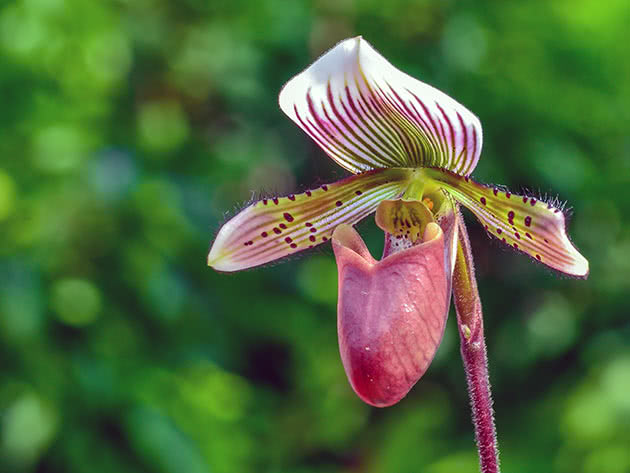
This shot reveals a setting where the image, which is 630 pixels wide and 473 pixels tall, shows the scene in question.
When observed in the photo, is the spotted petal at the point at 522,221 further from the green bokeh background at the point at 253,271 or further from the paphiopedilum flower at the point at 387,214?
the green bokeh background at the point at 253,271

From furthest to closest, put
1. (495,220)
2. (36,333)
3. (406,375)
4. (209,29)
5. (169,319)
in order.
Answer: (209,29), (169,319), (36,333), (495,220), (406,375)

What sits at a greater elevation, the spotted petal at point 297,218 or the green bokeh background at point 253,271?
the spotted petal at point 297,218

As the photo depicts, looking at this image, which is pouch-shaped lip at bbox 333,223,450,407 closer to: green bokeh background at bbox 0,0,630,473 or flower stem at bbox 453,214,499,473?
flower stem at bbox 453,214,499,473

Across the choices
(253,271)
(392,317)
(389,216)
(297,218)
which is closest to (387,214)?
(389,216)

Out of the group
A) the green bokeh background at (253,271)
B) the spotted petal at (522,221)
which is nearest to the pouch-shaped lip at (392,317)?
the spotted petal at (522,221)

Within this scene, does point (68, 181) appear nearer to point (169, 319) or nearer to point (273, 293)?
point (169, 319)

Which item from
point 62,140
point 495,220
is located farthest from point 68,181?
point 495,220

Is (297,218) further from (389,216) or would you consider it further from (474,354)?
(474,354)
